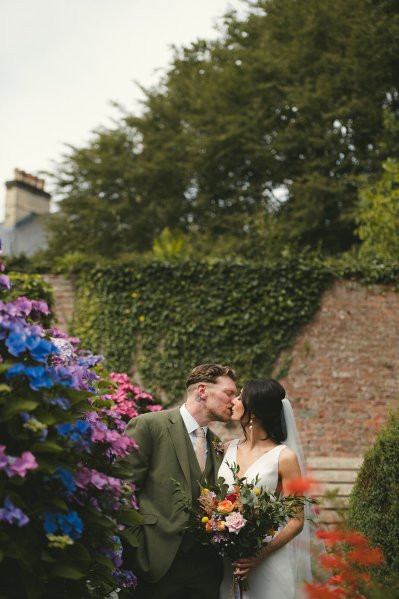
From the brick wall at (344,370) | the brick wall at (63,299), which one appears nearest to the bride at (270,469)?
the brick wall at (344,370)

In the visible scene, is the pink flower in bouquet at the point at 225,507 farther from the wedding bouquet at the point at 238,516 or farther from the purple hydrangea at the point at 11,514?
the purple hydrangea at the point at 11,514

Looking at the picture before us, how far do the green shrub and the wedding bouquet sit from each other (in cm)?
67

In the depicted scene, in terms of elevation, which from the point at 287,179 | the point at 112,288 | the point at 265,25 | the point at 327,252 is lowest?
the point at 112,288

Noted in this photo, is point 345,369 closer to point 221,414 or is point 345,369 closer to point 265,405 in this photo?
point 265,405

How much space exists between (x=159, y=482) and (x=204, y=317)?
7777mm

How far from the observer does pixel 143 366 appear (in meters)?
11.4

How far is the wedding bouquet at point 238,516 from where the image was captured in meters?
3.41

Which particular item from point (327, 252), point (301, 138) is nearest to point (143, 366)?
point (327, 252)

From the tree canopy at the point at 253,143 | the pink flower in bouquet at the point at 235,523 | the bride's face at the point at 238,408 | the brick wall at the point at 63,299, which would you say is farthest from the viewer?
the tree canopy at the point at 253,143

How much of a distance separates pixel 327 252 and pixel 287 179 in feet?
8.65

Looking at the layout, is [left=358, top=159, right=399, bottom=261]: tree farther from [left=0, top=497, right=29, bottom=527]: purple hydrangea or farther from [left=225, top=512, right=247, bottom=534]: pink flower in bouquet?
[left=0, top=497, right=29, bottom=527]: purple hydrangea

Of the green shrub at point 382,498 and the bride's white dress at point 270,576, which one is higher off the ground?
the green shrub at point 382,498

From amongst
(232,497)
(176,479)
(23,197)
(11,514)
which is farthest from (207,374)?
(23,197)

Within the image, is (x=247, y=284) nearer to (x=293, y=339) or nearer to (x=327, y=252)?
(x=293, y=339)
